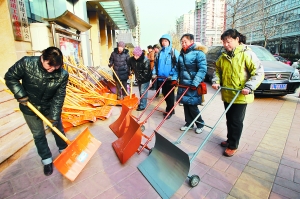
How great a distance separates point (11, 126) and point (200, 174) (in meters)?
3.42

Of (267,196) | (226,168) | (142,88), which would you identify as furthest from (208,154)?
(142,88)

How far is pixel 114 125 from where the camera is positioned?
392 centimetres

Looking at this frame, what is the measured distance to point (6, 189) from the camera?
2365 mm

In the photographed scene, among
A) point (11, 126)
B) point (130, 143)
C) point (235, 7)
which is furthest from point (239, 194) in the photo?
point (235, 7)

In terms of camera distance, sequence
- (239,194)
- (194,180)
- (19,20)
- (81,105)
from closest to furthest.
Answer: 1. (239,194)
2. (194,180)
3. (19,20)
4. (81,105)

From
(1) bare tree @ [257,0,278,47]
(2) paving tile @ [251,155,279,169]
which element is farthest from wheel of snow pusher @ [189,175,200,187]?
(1) bare tree @ [257,0,278,47]

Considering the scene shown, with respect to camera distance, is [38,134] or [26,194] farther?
[38,134]

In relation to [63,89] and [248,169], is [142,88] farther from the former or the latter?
[248,169]

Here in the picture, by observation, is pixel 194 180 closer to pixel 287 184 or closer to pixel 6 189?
pixel 287 184

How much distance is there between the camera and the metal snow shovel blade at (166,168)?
7.09 ft

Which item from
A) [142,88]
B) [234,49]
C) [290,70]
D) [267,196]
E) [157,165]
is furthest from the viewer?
[290,70]

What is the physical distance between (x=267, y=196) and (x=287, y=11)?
53.6 metres

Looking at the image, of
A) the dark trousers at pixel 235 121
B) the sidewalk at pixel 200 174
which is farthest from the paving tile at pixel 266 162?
the dark trousers at pixel 235 121

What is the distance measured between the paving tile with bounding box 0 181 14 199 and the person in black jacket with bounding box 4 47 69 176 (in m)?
0.42
